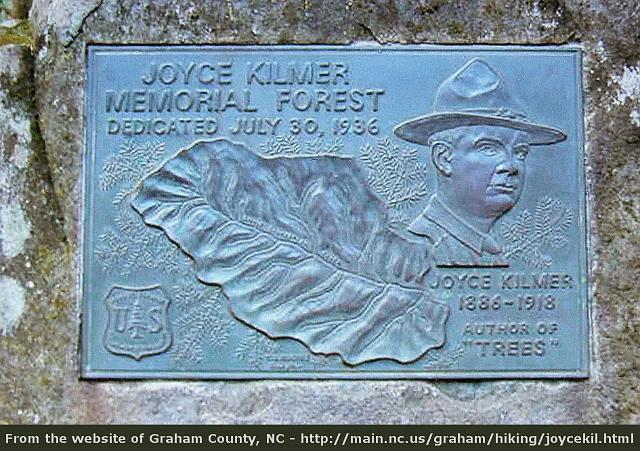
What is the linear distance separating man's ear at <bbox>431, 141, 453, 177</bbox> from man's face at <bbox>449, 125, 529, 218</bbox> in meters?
0.01

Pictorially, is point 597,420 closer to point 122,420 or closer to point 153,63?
point 122,420

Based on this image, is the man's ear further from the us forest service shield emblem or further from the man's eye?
the us forest service shield emblem

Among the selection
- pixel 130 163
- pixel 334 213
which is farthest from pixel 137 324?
pixel 334 213

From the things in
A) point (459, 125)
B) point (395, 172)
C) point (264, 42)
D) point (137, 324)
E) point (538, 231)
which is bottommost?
point (137, 324)

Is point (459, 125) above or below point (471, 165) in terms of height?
above

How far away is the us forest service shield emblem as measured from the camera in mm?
3373

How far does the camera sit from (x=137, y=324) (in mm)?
3379

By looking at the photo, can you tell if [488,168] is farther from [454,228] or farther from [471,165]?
[454,228]

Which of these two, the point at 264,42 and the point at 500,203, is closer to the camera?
the point at 500,203

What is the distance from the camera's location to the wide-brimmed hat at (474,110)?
345 cm

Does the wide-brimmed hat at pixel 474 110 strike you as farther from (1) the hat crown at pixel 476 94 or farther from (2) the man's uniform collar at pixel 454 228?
(2) the man's uniform collar at pixel 454 228

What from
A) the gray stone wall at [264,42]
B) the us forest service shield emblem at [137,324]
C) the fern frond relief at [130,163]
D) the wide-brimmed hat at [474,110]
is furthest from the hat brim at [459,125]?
the us forest service shield emblem at [137,324]

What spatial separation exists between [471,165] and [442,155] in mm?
97

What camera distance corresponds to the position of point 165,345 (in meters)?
3.38
